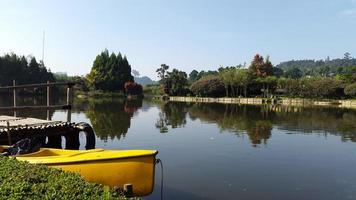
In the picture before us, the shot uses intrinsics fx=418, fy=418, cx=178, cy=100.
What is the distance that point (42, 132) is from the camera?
15.9 meters

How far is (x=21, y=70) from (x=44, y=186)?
85.4 metres

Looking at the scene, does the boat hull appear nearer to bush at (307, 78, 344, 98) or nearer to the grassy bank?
the grassy bank

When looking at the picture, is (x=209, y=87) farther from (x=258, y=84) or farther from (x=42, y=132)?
(x=42, y=132)

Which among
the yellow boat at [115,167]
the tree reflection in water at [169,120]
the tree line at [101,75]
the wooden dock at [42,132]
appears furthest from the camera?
the tree line at [101,75]

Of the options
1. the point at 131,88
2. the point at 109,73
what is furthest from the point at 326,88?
the point at 109,73

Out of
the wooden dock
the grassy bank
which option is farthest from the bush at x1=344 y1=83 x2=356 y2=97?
the grassy bank

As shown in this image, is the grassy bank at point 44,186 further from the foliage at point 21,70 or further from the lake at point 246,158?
the foliage at point 21,70

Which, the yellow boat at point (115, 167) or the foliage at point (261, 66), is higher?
the foliage at point (261, 66)

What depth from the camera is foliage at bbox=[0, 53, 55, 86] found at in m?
84.4

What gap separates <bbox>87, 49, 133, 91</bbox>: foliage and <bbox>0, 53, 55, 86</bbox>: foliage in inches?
475

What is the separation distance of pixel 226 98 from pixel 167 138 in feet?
194

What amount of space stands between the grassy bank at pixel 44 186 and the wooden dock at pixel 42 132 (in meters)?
6.19

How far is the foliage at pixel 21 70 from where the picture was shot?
84.4 metres

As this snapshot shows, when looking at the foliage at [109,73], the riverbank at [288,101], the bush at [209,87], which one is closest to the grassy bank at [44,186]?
the riverbank at [288,101]
